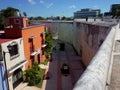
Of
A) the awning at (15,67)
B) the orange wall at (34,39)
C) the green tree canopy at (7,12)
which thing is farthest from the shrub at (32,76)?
the green tree canopy at (7,12)

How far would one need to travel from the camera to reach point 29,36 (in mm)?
19203

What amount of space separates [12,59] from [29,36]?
4.82 metres

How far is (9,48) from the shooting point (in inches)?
575

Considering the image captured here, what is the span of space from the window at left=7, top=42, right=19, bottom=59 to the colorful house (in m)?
1.86

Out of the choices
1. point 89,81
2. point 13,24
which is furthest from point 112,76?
point 13,24

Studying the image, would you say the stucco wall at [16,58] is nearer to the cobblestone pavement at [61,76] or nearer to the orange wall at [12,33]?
the orange wall at [12,33]

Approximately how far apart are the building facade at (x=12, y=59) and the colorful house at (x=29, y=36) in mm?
1115

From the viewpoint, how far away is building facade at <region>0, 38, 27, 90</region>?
13578 millimetres

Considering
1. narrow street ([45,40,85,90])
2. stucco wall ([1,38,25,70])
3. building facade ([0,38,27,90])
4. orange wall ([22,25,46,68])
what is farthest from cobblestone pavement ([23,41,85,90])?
stucco wall ([1,38,25,70])

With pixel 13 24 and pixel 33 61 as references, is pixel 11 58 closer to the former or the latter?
pixel 33 61

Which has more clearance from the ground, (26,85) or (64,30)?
(64,30)

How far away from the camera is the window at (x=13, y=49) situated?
48.6 feet

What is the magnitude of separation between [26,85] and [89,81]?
15.4 m

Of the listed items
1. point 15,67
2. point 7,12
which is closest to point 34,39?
point 15,67
